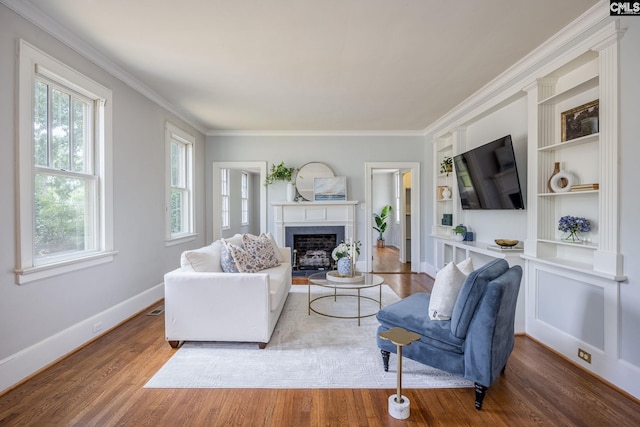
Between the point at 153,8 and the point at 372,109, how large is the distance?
297 centimetres

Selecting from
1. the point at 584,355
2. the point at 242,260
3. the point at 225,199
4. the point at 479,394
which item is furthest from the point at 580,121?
the point at 225,199

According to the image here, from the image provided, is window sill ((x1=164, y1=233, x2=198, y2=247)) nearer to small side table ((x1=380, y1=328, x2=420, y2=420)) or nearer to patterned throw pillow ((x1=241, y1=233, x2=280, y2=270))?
patterned throw pillow ((x1=241, y1=233, x2=280, y2=270))

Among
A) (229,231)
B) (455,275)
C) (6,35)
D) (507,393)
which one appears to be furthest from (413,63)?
(229,231)

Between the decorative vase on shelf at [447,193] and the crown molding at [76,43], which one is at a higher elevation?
the crown molding at [76,43]

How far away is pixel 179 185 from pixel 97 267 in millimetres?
2195

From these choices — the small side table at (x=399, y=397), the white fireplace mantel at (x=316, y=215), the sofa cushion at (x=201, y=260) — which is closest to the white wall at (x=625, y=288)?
the small side table at (x=399, y=397)

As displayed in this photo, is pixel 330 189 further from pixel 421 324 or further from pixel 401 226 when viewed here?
pixel 421 324

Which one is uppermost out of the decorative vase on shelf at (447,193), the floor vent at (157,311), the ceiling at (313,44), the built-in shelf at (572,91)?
the ceiling at (313,44)

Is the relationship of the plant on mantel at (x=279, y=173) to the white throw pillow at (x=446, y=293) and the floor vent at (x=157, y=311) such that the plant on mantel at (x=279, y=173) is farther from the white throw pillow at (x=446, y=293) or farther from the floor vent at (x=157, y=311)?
the white throw pillow at (x=446, y=293)

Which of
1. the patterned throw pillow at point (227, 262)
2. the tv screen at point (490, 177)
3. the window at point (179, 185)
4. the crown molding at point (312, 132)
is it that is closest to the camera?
the patterned throw pillow at point (227, 262)

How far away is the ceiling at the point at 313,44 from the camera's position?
7.17 ft

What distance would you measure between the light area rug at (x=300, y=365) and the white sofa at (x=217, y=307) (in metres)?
0.13

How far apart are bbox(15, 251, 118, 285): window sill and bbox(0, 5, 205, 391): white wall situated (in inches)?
1.7

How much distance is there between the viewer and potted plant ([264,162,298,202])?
5578 millimetres
